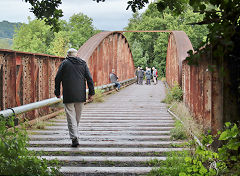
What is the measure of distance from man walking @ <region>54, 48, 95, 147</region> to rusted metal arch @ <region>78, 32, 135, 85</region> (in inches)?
318

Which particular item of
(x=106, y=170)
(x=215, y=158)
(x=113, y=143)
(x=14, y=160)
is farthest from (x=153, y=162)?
(x=14, y=160)

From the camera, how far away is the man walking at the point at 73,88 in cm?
615

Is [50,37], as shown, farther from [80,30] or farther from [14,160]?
[14,160]

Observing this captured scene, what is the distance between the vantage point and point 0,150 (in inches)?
105

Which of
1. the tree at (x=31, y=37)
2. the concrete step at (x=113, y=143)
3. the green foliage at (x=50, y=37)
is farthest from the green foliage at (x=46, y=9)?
the tree at (x=31, y=37)

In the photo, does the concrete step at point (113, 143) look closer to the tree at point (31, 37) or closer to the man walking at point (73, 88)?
the man walking at point (73, 88)

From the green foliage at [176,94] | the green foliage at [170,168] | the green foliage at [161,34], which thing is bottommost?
the green foliage at [170,168]

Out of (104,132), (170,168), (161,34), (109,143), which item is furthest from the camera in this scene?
(161,34)

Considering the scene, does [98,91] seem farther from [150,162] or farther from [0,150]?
[0,150]

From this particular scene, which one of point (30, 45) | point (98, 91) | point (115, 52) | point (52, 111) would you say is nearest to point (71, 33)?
point (30, 45)

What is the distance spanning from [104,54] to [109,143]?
44.2 ft

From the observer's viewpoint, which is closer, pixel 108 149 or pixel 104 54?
pixel 108 149

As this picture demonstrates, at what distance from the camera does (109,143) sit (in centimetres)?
636

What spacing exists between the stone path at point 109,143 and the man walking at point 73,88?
406mm
